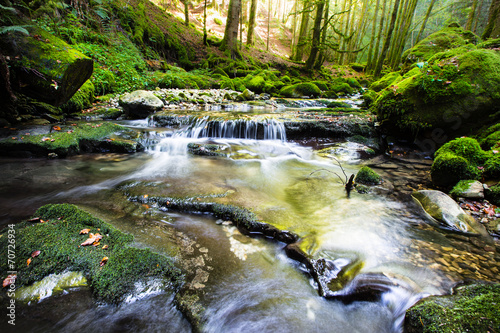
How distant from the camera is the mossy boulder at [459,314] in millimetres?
1395

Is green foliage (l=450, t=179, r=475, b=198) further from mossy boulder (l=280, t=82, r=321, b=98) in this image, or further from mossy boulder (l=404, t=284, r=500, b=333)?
mossy boulder (l=280, t=82, r=321, b=98)

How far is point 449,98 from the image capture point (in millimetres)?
5562

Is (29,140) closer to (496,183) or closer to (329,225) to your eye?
(329,225)

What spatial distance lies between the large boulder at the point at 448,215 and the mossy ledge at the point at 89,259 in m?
3.72

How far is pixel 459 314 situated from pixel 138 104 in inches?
374

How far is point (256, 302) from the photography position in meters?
1.95

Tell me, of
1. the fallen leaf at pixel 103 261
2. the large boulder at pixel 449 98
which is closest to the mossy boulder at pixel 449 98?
the large boulder at pixel 449 98

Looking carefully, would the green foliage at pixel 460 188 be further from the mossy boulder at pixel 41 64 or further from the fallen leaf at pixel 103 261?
the mossy boulder at pixel 41 64

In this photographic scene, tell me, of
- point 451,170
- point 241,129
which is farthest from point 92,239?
point 241,129

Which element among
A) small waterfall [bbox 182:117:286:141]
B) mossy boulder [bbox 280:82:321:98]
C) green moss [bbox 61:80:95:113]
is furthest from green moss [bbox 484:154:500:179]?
mossy boulder [bbox 280:82:321:98]

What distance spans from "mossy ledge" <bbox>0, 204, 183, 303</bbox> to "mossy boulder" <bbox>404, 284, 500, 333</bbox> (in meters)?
1.97

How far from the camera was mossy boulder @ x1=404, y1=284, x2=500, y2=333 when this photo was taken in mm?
1395

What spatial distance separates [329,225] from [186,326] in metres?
2.15

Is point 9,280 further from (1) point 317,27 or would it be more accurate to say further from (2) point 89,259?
(1) point 317,27
